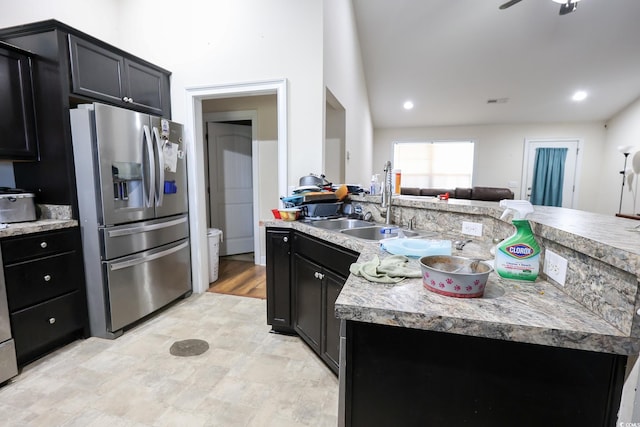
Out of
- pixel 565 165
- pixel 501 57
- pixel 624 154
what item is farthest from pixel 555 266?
pixel 565 165

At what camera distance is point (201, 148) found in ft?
10.1

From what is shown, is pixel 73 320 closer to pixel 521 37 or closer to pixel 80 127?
pixel 80 127

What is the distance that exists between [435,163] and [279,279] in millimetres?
6825

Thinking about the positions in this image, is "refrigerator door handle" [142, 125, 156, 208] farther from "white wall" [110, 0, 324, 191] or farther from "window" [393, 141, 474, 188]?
"window" [393, 141, 474, 188]

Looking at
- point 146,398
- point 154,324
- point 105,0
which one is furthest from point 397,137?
point 146,398

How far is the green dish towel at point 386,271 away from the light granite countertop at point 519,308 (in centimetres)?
3

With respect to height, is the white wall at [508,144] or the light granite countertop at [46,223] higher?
the white wall at [508,144]

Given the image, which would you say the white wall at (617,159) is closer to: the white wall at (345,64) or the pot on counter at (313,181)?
the white wall at (345,64)

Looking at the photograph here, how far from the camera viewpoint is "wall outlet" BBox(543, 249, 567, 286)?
95 cm

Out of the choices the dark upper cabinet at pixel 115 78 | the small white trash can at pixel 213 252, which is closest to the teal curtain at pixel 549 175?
the small white trash can at pixel 213 252

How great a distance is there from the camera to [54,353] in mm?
2111

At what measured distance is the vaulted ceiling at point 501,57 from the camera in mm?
4160

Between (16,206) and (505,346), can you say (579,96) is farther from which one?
(16,206)

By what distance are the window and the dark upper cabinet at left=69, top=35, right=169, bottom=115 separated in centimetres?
640
